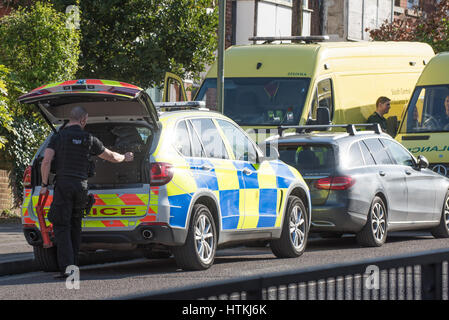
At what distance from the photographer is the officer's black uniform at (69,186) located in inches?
395

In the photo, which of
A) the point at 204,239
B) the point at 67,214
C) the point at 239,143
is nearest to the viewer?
the point at 67,214

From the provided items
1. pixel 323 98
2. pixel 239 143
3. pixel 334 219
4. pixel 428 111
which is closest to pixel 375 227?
pixel 334 219

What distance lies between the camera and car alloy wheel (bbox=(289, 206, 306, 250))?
40.8 ft

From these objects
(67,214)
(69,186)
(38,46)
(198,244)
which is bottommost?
(198,244)

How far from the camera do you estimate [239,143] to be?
11945 mm

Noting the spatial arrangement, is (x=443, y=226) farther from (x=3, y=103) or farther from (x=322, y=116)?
(x=3, y=103)

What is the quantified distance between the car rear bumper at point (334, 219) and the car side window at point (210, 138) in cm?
236

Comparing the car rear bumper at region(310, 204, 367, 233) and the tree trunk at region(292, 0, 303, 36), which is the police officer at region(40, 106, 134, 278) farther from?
the tree trunk at region(292, 0, 303, 36)

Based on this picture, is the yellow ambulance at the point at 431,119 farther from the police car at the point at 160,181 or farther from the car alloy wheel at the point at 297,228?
the police car at the point at 160,181

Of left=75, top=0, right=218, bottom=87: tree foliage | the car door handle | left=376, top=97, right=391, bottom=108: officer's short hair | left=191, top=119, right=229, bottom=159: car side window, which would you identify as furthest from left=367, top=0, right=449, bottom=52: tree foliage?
the car door handle

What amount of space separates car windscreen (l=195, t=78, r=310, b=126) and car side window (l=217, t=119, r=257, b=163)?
18.6ft

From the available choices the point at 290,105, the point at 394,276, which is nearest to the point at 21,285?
the point at 394,276

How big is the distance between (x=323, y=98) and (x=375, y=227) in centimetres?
507

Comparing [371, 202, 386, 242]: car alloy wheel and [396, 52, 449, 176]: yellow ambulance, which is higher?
[396, 52, 449, 176]: yellow ambulance
